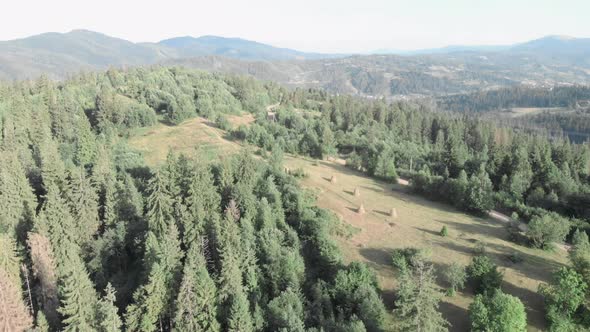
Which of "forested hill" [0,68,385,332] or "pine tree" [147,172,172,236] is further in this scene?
"pine tree" [147,172,172,236]

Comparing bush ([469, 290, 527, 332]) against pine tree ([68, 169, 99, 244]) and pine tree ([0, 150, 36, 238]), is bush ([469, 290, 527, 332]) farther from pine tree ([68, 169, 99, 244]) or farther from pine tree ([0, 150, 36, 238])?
pine tree ([0, 150, 36, 238])

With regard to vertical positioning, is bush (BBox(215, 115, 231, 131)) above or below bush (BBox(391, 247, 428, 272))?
above

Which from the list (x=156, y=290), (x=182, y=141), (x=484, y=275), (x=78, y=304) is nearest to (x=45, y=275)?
(x=78, y=304)

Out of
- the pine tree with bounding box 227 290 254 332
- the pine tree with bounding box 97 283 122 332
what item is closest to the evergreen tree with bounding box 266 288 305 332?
the pine tree with bounding box 227 290 254 332

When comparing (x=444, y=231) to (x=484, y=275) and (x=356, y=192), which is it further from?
(x=356, y=192)

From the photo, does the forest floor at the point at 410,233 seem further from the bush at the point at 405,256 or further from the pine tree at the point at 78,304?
the pine tree at the point at 78,304

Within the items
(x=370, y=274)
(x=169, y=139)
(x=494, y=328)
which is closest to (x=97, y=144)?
(x=169, y=139)

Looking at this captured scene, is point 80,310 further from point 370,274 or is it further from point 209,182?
point 370,274
